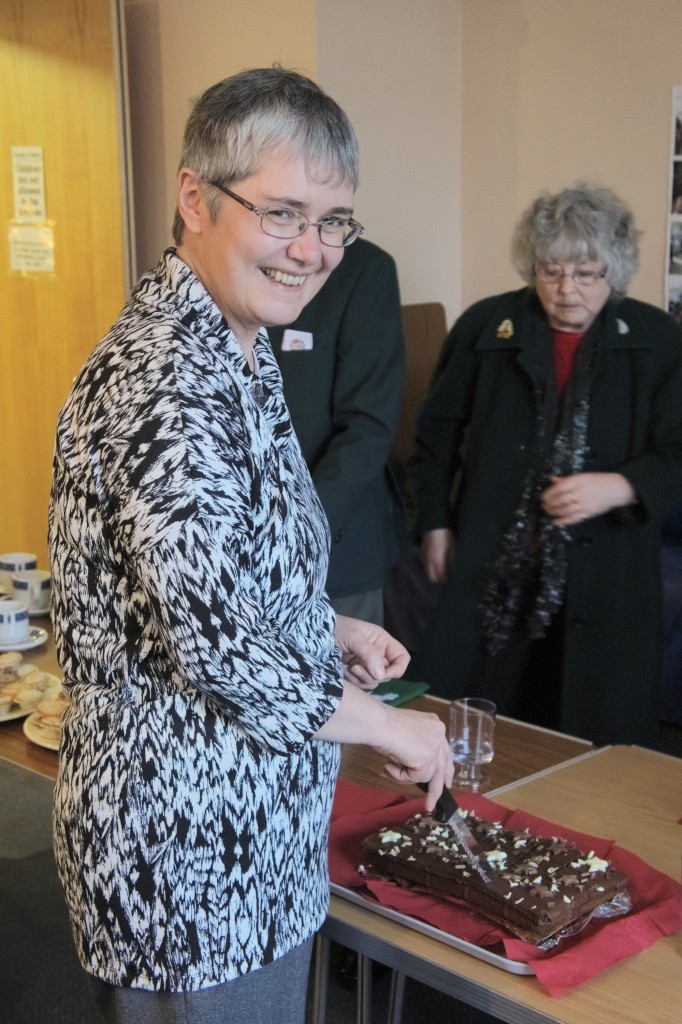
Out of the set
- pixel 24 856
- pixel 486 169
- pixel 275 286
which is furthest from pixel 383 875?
pixel 486 169

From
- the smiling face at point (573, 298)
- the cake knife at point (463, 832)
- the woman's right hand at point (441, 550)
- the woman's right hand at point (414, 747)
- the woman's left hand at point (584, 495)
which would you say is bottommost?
the cake knife at point (463, 832)

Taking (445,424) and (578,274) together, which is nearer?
(578,274)

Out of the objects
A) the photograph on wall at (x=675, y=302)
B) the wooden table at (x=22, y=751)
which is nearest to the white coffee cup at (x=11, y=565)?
the wooden table at (x=22, y=751)

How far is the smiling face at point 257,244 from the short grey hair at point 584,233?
1366 mm

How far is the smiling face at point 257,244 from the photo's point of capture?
1175 millimetres

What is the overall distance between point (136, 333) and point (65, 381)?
3.21 metres

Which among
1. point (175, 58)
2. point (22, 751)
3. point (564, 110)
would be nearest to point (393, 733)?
point (22, 751)

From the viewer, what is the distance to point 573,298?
2.53m

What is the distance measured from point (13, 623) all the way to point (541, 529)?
1.15m

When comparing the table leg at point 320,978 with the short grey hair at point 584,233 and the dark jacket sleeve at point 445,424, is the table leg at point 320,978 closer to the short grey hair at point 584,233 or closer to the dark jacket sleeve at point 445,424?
the dark jacket sleeve at point 445,424

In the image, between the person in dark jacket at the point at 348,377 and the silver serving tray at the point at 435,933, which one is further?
the person in dark jacket at the point at 348,377

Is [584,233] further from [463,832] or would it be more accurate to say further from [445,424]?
[463,832]

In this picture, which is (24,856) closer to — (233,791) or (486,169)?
(233,791)

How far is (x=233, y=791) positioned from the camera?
1.16m
